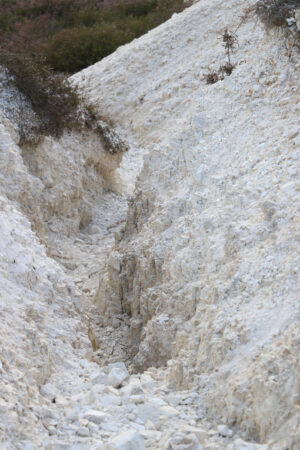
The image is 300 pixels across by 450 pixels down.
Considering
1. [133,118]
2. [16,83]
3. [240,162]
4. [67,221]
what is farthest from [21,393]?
[133,118]

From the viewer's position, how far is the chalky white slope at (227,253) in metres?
4.55

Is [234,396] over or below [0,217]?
below

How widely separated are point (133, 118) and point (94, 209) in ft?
16.3

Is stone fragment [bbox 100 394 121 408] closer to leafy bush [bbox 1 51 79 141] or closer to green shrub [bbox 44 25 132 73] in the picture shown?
leafy bush [bbox 1 51 79 141]

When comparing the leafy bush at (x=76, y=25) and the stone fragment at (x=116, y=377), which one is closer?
the stone fragment at (x=116, y=377)

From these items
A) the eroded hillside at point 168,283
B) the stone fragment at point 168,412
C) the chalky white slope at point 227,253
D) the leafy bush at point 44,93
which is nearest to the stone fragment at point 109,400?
the eroded hillside at point 168,283

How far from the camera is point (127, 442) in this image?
13.6 feet

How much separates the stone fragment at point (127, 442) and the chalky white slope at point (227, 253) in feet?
Result: 2.45

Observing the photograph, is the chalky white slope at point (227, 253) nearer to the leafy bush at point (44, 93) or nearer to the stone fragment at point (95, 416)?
the stone fragment at point (95, 416)

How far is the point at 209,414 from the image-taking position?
4.74m

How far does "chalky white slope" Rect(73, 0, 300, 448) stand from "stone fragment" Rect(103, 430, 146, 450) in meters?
0.75

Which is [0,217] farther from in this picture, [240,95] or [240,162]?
[240,95]

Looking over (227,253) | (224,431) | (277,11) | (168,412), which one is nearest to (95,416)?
(168,412)

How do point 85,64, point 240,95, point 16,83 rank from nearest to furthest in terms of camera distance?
1. point 240,95
2. point 16,83
3. point 85,64
